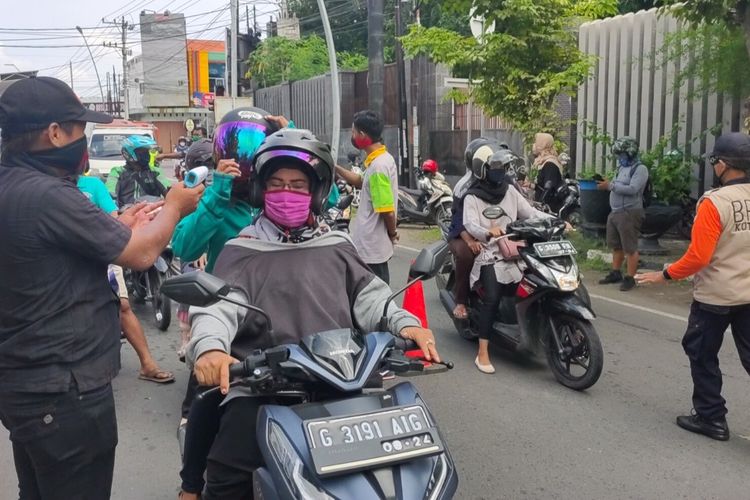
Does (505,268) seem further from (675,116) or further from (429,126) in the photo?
(429,126)

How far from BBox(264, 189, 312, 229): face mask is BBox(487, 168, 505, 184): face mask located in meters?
3.13

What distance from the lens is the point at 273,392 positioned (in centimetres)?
239

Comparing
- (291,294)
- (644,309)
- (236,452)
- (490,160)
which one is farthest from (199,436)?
(644,309)

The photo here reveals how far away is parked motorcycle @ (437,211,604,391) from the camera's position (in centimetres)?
539

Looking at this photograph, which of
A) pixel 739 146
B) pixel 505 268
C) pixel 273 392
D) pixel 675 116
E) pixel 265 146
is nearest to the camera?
pixel 273 392

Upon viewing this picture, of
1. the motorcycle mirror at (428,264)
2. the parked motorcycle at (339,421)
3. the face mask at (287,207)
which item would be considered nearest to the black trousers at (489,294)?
the motorcycle mirror at (428,264)

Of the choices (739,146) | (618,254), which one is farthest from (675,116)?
(739,146)

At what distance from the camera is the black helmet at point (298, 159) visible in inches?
114

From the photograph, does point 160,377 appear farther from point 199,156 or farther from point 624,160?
point 624,160

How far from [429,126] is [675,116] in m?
9.23

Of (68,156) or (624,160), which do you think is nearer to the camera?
(68,156)

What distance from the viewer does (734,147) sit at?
14.3 feet

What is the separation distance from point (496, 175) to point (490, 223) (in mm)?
389

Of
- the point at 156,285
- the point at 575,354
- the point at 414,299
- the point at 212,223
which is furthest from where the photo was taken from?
the point at 156,285
